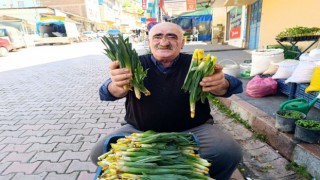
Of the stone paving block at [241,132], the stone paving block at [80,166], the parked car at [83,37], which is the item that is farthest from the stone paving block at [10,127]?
the parked car at [83,37]

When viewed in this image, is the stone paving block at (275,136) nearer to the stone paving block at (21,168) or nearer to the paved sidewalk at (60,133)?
the paved sidewalk at (60,133)

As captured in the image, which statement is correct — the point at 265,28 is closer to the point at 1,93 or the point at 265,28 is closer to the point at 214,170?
the point at 214,170

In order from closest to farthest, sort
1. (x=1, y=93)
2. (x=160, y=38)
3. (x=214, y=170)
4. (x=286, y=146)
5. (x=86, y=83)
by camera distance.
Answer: (x=214, y=170) → (x=160, y=38) → (x=286, y=146) → (x=1, y=93) → (x=86, y=83)

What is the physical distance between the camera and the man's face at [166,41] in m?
2.13

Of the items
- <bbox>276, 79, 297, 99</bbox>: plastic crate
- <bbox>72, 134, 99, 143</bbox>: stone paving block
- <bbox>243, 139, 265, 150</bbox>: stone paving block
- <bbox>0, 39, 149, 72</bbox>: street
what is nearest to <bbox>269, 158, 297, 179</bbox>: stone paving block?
<bbox>243, 139, 265, 150</bbox>: stone paving block

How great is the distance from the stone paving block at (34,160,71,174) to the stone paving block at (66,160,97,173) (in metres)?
0.06

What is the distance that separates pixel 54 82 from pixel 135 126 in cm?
625

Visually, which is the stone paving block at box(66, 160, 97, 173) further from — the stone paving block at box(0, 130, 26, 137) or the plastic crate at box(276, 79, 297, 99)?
the plastic crate at box(276, 79, 297, 99)

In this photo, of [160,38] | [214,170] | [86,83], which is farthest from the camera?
[86,83]

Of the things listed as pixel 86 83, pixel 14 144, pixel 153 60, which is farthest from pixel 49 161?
pixel 86 83

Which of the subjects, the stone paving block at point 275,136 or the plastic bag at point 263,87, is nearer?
the stone paving block at point 275,136

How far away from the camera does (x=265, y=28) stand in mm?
9188

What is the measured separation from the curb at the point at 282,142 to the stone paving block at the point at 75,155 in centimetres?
232

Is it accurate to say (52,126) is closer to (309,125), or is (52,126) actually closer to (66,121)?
(66,121)
